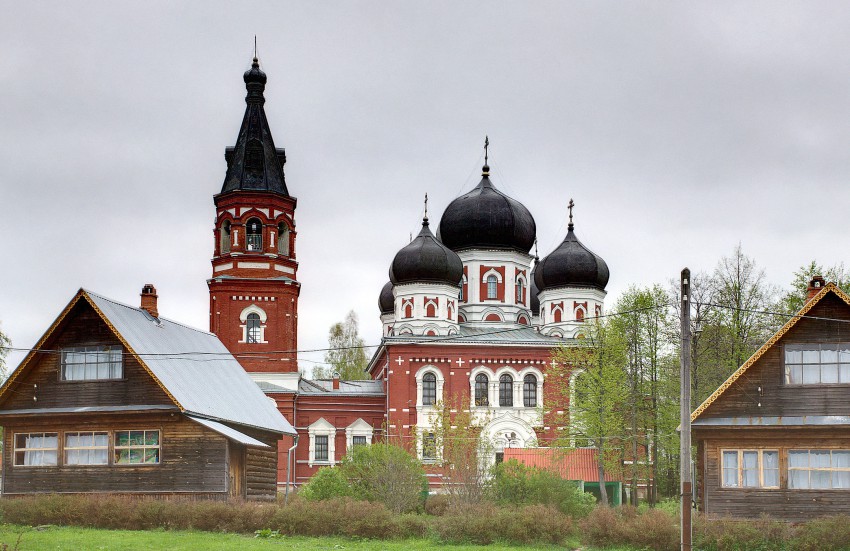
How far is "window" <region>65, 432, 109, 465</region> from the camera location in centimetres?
3259

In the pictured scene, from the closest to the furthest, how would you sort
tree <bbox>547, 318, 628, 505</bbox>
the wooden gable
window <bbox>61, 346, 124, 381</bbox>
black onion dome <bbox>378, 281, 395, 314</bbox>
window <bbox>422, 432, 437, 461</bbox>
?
the wooden gable → window <bbox>61, 346, 124, 381</bbox> → tree <bbox>547, 318, 628, 505</bbox> → window <bbox>422, 432, 437, 461</bbox> → black onion dome <bbox>378, 281, 395, 314</bbox>

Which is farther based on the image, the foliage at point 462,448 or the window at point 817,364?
the foliage at point 462,448

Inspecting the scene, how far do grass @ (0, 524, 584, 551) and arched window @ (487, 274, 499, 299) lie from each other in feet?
125

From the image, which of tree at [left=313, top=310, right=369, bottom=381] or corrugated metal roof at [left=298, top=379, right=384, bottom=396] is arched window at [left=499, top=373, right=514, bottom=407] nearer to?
corrugated metal roof at [left=298, top=379, right=384, bottom=396]

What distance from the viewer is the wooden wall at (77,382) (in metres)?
32.1

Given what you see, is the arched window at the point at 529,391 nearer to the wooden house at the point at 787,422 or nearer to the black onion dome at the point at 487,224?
the black onion dome at the point at 487,224

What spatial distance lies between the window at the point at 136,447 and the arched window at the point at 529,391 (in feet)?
101

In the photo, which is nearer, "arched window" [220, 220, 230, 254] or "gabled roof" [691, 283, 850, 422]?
"gabled roof" [691, 283, 850, 422]

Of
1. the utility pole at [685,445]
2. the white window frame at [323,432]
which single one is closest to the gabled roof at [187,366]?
the utility pole at [685,445]

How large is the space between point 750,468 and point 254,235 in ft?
114

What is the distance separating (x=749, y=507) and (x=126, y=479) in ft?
53.8

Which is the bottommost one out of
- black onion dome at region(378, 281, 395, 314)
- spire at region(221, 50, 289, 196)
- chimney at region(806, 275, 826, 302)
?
chimney at region(806, 275, 826, 302)

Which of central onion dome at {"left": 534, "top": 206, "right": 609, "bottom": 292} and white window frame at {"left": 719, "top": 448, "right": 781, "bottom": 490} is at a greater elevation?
central onion dome at {"left": 534, "top": 206, "right": 609, "bottom": 292}

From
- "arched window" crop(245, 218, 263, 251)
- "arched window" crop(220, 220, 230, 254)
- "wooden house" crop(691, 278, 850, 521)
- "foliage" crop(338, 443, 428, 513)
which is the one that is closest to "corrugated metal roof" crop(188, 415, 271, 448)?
"foliage" crop(338, 443, 428, 513)
